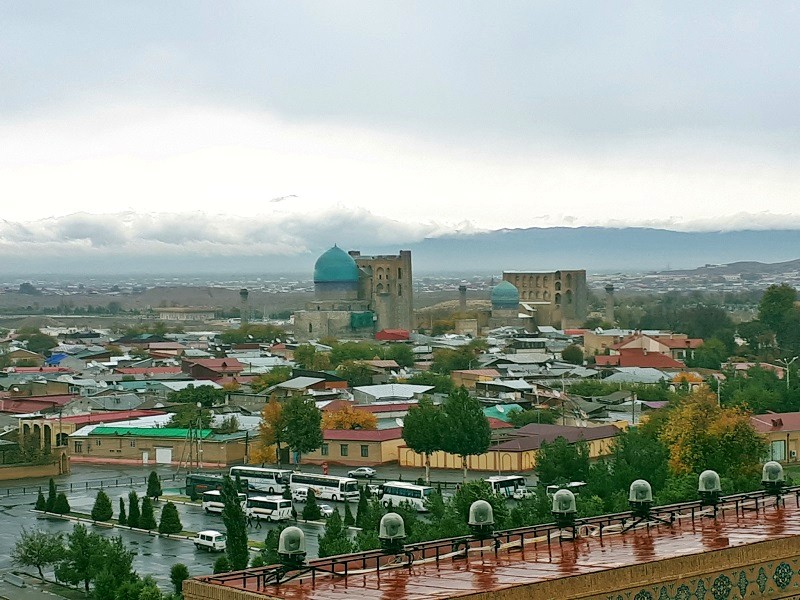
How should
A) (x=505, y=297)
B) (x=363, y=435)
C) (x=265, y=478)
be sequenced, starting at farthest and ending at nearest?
(x=505, y=297) → (x=363, y=435) → (x=265, y=478)

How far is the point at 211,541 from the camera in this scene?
26.5m

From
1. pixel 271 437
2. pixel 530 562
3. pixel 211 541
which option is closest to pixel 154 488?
pixel 271 437

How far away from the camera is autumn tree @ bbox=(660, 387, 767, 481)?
2873 cm

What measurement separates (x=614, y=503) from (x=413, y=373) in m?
35.9

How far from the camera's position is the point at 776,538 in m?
11.5

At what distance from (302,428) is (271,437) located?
127 centimetres

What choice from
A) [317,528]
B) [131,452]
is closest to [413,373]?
[131,452]

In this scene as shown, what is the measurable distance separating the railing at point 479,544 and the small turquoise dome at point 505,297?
74.2 m

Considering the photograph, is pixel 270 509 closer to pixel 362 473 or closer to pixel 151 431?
pixel 362 473

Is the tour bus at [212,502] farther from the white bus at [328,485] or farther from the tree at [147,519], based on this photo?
the white bus at [328,485]

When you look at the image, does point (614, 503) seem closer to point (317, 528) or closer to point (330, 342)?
point (317, 528)

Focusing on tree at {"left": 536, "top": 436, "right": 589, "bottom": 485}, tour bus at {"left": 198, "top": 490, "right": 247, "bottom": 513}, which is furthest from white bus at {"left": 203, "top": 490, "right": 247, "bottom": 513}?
tree at {"left": 536, "top": 436, "right": 589, "bottom": 485}

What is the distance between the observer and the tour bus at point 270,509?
29688 mm

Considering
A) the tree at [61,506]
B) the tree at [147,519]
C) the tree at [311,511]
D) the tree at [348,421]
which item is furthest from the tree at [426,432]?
the tree at [61,506]
